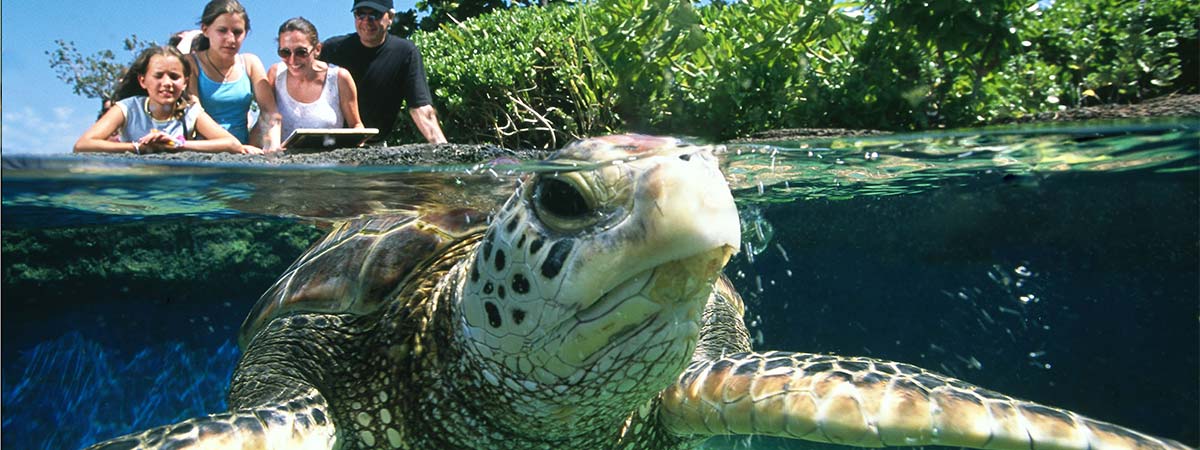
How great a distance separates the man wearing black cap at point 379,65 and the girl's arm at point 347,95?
0.15m

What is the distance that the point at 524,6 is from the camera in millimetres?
5469

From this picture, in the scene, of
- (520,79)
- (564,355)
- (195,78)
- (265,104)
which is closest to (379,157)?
(265,104)

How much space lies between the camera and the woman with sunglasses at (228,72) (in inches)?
136

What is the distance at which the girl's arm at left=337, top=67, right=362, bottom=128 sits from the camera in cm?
384

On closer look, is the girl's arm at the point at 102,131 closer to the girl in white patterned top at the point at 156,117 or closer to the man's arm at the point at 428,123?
the girl in white patterned top at the point at 156,117

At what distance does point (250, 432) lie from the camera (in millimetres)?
1692

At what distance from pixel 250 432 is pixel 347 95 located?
2.55 m

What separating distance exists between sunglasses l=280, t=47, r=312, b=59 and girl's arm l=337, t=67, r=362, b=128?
194 mm

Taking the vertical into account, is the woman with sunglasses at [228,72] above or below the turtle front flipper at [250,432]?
above

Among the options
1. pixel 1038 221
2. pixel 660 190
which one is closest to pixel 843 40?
pixel 660 190

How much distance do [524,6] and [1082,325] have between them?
8.74 metres

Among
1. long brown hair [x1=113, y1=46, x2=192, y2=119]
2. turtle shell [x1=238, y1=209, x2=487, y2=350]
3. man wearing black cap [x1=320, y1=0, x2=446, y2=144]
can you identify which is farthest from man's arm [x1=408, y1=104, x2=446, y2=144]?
turtle shell [x1=238, y1=209, x2=487, y2=350]

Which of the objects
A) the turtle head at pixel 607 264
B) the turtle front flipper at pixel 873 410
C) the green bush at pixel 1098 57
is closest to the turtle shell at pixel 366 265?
the turtle head at pixel 607 264

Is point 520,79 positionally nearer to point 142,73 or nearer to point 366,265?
point 142,73
